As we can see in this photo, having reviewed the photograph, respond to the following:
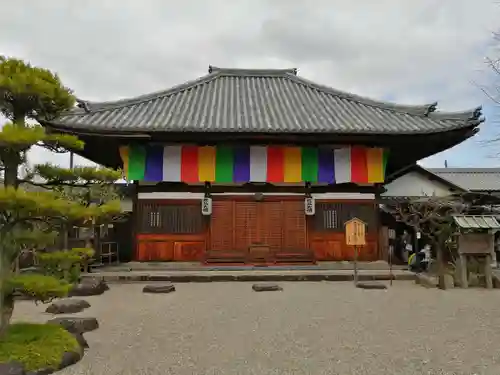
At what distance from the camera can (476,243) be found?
35.8ft

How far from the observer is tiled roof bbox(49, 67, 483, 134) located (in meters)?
13.5

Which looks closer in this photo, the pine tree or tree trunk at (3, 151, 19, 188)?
the pine tree

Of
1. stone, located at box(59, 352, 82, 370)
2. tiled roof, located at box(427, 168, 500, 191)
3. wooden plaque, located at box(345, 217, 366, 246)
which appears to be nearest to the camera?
stone, located at box(59, 352, 82, 370)

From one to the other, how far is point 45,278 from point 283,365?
2800 millimetres

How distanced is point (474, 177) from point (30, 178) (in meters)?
38.9

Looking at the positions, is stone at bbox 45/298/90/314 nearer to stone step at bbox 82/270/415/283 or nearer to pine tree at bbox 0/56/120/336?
pine tree at bbox 0/56/120/336

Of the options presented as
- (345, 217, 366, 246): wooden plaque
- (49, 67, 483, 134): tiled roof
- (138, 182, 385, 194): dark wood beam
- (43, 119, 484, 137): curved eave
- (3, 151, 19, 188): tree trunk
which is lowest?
(345, 217, 366, 246): wooden plaque

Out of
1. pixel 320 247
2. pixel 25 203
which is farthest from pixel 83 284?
pixel 320 247

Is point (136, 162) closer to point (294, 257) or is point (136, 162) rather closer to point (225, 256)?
point (225, 256)

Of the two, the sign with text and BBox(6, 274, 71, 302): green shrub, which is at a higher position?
the sign with text

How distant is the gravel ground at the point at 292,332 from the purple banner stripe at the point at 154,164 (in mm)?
4751

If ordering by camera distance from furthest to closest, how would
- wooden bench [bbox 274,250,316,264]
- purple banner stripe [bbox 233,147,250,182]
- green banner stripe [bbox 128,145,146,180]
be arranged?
purple banner stripe [bbox 233,147,250,182] → green banner stripe [bbox 128,145,146,180] → wooden bench [bbox 274,250,316,264]

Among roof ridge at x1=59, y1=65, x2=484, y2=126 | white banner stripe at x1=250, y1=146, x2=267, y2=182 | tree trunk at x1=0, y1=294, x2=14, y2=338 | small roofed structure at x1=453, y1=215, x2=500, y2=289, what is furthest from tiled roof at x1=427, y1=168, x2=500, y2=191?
tree trunk at x1=0, y1=294, x2=14, y2=338

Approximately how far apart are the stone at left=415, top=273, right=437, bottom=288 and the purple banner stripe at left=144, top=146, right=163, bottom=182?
27.6 feet
